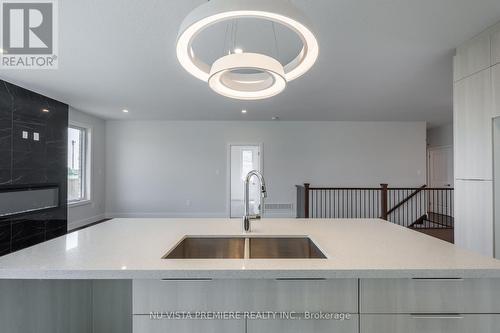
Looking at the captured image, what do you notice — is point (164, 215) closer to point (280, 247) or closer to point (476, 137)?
point (280, 247)

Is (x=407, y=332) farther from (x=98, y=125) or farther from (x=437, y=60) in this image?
(x=98, y=125)

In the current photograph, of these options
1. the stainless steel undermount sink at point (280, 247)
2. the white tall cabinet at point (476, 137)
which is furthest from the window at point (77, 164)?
the white tall cabinet at point (476, 137)

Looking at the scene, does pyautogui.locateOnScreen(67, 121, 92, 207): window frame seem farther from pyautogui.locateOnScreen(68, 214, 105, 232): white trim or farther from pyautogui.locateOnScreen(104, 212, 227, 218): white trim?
pyautogui.locateOnScreen(104, 212, 227, 218): white trim

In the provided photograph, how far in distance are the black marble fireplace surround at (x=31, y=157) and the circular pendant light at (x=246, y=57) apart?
3913 millimetres

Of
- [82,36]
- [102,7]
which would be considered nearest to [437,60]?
[102,7]

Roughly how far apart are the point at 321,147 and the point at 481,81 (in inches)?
162

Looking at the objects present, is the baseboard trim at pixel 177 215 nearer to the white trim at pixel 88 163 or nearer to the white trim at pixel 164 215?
the white trim at pixel 164 215

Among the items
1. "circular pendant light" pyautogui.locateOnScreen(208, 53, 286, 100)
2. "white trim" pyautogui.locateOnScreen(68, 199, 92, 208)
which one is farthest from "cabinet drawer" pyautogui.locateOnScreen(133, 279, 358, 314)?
"white trim" pyautogui.locateOnScreen(68, 199, 92, 208)

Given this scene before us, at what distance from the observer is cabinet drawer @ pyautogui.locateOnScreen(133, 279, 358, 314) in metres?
1.05

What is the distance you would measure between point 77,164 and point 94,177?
1.75ft

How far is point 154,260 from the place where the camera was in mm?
1133

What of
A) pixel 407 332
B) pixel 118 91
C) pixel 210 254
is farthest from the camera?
pixel 118 91

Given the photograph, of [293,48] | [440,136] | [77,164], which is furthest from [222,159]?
[440,136]

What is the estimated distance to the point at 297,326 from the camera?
3.48 ft
